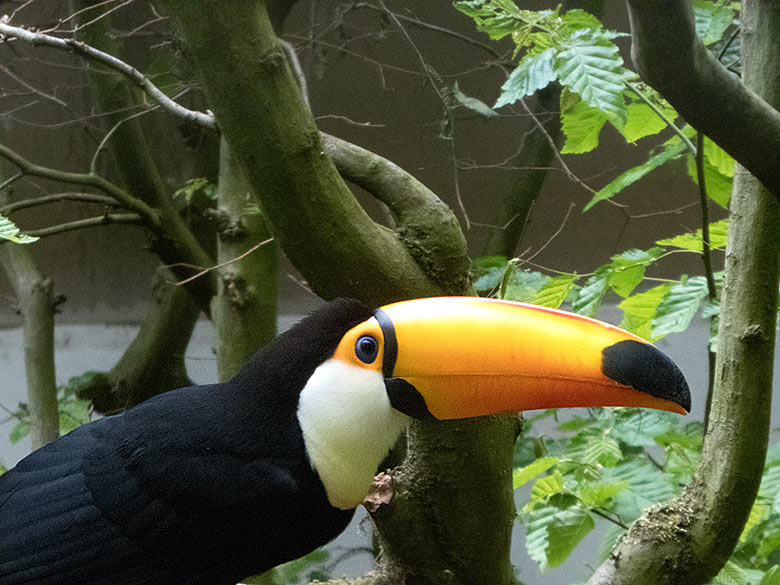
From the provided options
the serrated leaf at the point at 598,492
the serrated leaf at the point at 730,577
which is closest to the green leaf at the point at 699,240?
the serrated leaf at the point at 598,492

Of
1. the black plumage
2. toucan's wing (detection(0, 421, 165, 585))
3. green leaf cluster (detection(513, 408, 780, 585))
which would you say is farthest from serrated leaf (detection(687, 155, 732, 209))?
toucan's wing (detection(0, 421, 165, 585))

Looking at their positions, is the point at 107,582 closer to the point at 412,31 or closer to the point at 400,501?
the point at 400,501

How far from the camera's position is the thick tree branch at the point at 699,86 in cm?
65

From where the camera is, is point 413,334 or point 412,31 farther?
point 412,31

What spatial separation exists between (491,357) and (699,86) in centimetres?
34

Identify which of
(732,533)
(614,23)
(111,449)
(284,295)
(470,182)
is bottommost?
(732,533)

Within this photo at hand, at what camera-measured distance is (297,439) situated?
0.84 metres

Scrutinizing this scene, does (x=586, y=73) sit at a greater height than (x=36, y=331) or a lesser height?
greater

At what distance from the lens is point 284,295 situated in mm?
1655

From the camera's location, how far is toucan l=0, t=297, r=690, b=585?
0.82 metres

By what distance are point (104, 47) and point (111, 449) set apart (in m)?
1.12

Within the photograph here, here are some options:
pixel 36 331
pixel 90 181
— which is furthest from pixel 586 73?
pixel 36 331

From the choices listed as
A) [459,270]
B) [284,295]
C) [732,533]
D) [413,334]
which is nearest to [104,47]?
[284,295]

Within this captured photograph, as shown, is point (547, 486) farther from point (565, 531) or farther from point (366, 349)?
point (366, 349)
